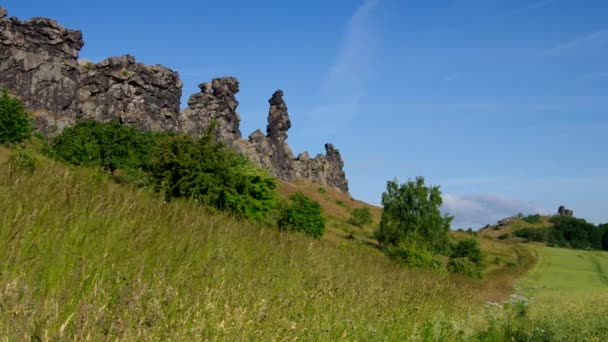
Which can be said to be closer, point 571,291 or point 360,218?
point 571,291

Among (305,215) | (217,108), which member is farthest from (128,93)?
(305,215)

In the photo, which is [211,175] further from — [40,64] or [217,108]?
[217,108]

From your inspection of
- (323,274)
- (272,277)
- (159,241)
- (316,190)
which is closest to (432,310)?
(323,274)

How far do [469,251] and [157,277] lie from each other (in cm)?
8045

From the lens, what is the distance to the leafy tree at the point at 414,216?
259ft

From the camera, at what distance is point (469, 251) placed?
80438 millimetres

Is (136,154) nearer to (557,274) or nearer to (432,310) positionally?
(557,274)

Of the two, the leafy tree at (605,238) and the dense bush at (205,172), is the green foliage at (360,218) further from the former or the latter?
the leafy tree at (605,238)

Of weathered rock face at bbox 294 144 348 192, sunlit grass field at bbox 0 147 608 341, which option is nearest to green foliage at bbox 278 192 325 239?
sunlit grass field at bbox 0 147 608 341

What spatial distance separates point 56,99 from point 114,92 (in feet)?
43.6

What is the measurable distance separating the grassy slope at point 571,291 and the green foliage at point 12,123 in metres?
58.7

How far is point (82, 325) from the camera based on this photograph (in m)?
2.59

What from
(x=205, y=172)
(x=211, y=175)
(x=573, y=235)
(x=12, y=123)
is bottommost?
(x=211, y=175)

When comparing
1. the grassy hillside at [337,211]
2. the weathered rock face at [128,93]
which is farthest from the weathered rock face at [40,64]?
the grassy hillside at [337,211]
